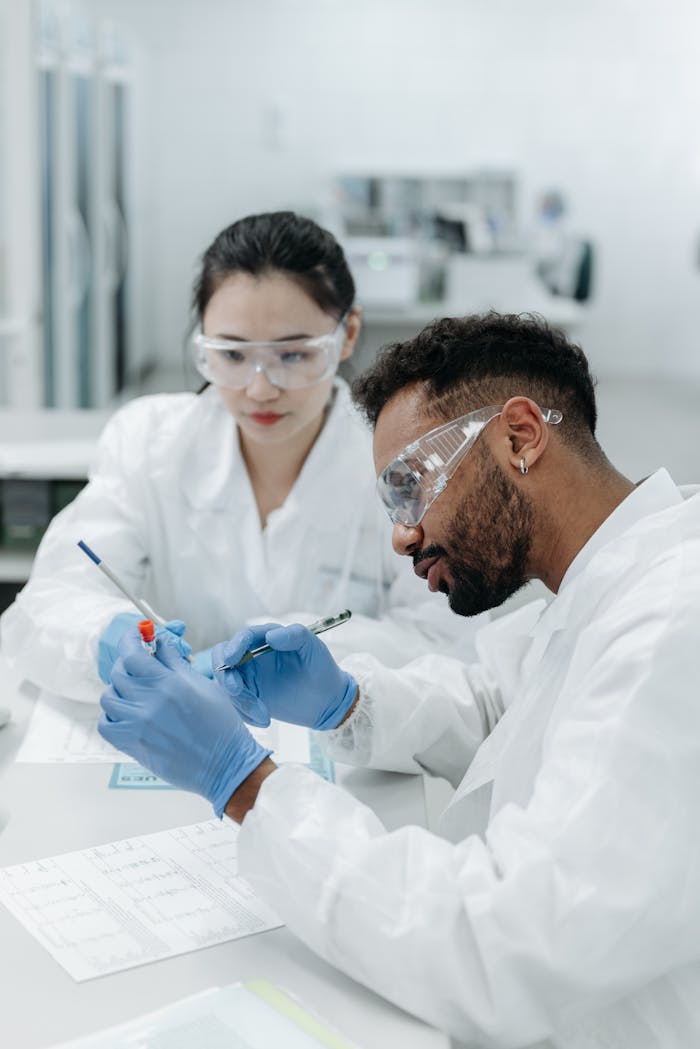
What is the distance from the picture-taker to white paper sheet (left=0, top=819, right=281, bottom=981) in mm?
A: 1068

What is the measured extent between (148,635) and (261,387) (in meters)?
0.67

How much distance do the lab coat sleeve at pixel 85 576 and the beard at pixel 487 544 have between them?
2.10ft

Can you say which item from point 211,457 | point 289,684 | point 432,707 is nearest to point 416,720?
point 432,707

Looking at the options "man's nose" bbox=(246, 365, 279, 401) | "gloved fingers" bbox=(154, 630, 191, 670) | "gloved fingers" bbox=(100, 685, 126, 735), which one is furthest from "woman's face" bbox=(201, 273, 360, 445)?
"gloved fingers" bbox=(100, 685, 126, 735)

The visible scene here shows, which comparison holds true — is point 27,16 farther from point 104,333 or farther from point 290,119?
point 290,119

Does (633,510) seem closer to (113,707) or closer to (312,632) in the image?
(312,632)

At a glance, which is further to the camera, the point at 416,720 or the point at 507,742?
the point at 416,720

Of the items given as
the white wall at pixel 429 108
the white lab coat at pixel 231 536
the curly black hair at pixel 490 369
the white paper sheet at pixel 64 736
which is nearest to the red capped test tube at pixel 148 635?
the white paper sheet at pixel 64 736

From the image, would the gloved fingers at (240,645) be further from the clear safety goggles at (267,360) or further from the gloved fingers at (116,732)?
the clear safety goggles at (267,360)

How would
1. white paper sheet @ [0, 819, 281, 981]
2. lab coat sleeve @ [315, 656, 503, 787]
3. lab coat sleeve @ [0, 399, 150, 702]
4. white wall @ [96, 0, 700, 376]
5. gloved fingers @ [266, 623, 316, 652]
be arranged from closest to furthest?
white paper sheet @ [0, 819, 281, 981] → gloved fingers @ [266, 623, 316, 652] → lab coat sleeve @ [315, 656, 503, 787] → lab coat sleeve @ [0, 399, 150, 702] → white wall @ [96, 0, 700, 376]

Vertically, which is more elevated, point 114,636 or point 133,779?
point 114,636

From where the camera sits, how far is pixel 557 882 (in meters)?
0.93

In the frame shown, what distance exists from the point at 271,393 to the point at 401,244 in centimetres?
440

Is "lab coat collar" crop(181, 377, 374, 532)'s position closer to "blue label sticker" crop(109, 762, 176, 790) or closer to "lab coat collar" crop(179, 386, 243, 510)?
"lab coat collar" crop(179, 386, 243, 510)
